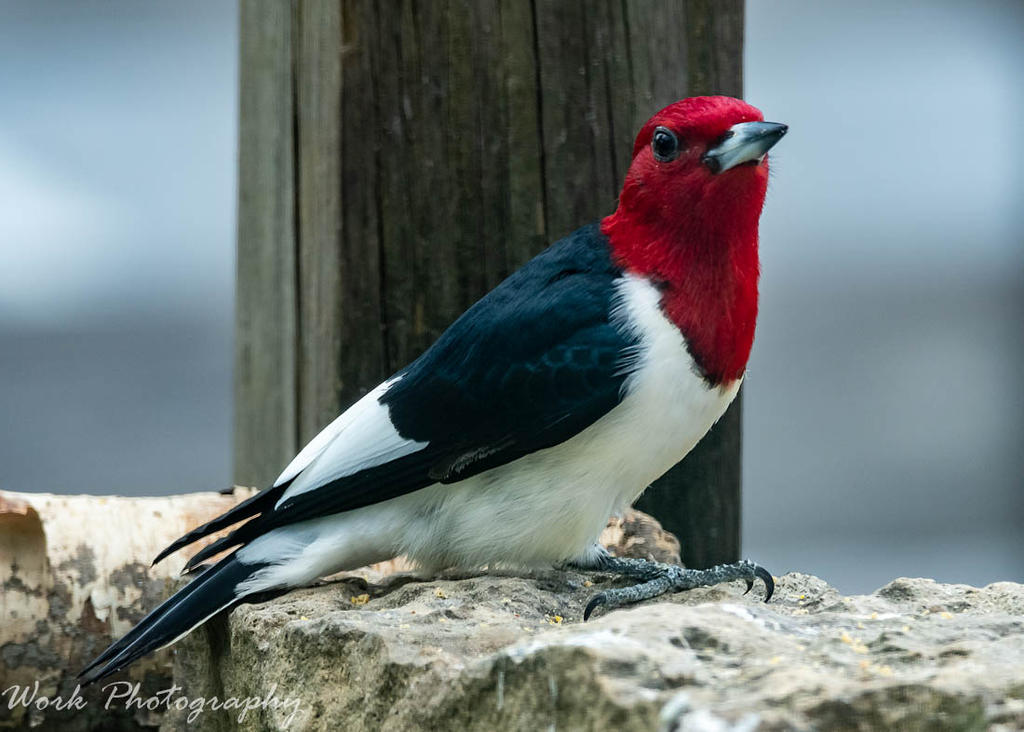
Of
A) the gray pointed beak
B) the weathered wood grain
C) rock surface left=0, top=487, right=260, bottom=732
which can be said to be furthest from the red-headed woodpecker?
the weathered wood grain

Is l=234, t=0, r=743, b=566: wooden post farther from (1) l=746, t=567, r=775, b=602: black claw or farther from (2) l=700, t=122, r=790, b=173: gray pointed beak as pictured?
(1) l=746, t=567, r=775, b=602: black claw

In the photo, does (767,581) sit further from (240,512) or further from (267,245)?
(267,245)

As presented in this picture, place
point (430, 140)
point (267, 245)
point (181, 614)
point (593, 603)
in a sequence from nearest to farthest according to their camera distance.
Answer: point (593, 603), point (181, 614), point (430, 140), point (267, 245)

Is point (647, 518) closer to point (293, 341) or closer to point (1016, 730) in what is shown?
point (293, 341)

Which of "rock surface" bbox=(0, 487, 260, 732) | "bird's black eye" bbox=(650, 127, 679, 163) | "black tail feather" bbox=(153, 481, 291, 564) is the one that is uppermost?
"bird's black eye" bbox=(650, 127, 679, 163)

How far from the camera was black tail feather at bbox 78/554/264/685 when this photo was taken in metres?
2.42

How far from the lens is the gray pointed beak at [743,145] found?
2451 millimetres

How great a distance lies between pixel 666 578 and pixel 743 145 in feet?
2.99

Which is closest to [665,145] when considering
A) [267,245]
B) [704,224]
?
[704,224]

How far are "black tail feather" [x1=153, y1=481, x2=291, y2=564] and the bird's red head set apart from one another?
3.00 ft

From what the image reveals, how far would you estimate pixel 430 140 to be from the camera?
3111 millimetres

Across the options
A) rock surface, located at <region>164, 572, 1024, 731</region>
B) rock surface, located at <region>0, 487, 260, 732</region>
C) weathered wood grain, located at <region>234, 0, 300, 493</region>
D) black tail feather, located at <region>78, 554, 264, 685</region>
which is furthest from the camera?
weathered wood grain, located at <region>234, 0, 300, 493</region>

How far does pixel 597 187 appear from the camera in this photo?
315 cm

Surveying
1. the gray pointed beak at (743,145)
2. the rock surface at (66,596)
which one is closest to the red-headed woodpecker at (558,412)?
the gray pointed beak at (743,145)
